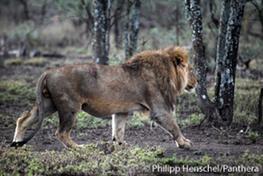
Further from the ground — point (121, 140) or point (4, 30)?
point (4, 30)

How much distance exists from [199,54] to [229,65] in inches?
23.3

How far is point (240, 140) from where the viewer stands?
10047 mm

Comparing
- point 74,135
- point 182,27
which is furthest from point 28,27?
point 74,135

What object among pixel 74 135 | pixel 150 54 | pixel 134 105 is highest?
pixel 150 54

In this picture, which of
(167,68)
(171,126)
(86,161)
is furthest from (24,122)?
(167,68)

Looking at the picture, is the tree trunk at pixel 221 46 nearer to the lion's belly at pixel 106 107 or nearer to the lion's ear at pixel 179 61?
the lion's ear at pixel 179 61

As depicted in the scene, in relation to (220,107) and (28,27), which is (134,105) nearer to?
(220,107)

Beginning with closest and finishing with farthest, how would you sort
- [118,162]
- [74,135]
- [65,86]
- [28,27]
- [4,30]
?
[118,162] → [65,86] → [74,135] → [28,27] → [4,30]

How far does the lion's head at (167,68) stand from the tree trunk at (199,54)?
123cm

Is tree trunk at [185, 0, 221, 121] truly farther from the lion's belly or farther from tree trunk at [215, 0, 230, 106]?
the lion's belly

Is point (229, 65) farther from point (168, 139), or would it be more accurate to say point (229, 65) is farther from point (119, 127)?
point (119, 127)

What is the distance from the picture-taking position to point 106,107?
922 centimetres

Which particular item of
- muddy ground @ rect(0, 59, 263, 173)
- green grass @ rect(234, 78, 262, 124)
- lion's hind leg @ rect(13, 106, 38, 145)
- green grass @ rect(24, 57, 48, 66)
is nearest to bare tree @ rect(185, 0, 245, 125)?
muddy ground @ rect(0, 59, 263, 173)

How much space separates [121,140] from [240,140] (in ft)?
6.65
